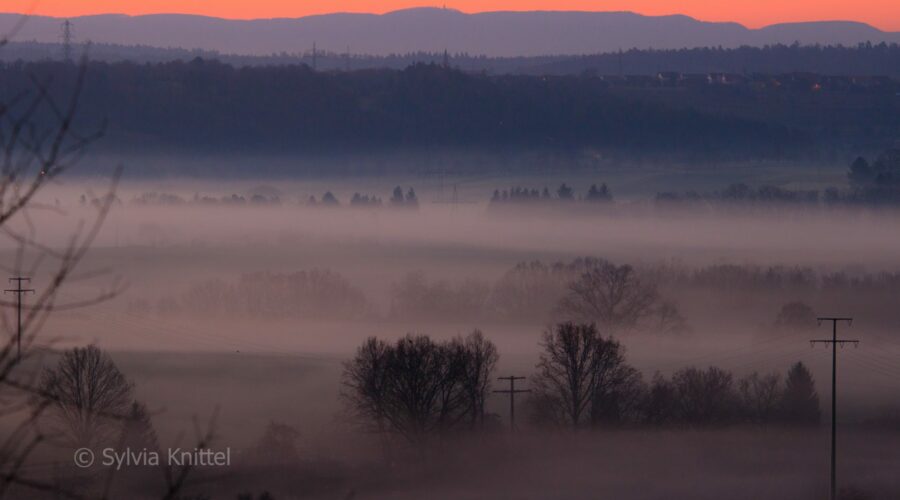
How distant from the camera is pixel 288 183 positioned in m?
109

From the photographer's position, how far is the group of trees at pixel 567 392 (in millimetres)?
25172

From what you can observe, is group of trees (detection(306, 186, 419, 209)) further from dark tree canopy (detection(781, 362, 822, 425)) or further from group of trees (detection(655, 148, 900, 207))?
dark tree canopy (detection(781, 362, 822, 425))

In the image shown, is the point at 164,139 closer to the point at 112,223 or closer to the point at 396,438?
the point at 112,223

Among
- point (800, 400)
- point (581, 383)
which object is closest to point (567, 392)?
point (581, 383)

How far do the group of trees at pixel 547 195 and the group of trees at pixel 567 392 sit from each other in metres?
68.3

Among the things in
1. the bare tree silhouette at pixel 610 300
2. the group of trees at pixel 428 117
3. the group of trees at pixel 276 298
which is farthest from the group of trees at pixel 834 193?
the bare tree silhouette at pixel 610 300

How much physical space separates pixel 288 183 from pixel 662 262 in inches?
1859

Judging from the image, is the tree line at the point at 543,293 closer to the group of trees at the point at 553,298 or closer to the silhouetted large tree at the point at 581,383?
the group of trees at the point at 553,298

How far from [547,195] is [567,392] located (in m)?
74.9

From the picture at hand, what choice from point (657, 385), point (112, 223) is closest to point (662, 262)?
point (112, 223)

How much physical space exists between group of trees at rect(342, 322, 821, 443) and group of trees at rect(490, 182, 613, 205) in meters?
Answer: 68.3

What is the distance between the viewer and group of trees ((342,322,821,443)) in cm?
2517

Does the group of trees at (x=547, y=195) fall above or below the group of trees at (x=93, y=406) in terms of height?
above

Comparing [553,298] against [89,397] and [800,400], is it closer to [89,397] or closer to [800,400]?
[800,400]
